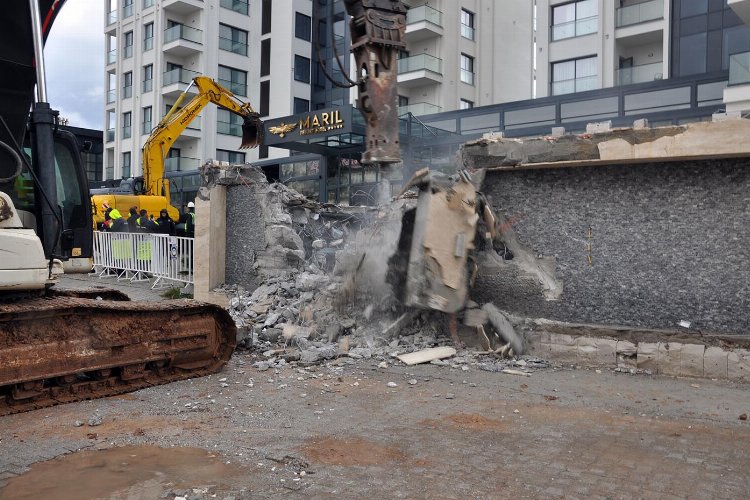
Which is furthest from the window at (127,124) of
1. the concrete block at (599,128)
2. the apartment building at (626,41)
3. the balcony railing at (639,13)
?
the concrete block at (599,128)

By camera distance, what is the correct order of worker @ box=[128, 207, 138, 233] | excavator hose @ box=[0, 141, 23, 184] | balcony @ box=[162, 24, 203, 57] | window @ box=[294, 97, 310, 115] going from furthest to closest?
window @ box=[294, 97, 310, 115], balcony @ box=[162, 24, 203, 57], worker @ box=[128, 207, 138, 233], excavator hose @ box=[0, 141, 23, 184]

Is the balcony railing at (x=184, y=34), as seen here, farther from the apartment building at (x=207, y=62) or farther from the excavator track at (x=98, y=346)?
the excavator track at (x=98, y=346)

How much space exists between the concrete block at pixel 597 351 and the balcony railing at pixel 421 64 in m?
24.8

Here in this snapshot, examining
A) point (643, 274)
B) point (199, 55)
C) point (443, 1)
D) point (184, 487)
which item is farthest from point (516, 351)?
point (199, 55)

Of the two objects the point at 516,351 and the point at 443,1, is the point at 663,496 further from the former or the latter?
the point at 443,1

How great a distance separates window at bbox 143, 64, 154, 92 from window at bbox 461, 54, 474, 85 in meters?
18.5

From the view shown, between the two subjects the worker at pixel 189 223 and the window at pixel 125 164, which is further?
the window at pixel 125 164

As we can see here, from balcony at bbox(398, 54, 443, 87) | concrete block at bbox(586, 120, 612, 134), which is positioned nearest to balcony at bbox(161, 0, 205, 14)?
balcony at bbox(398, 54, 443, 87)

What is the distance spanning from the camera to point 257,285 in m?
10.1

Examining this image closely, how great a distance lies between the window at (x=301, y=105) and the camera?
37.5 metres

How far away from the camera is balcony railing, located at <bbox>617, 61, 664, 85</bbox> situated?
2450 centimetres

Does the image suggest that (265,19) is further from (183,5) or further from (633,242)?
(633,242)

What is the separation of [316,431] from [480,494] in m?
1.51

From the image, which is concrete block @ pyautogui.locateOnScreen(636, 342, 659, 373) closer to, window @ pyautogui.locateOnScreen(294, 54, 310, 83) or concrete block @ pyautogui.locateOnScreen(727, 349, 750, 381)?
concrete block @ pyautogui.locateOnScreen(727, 349, 750, 381)
